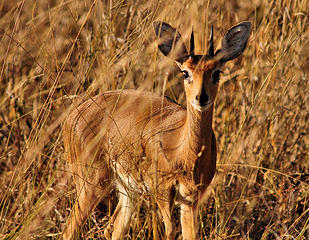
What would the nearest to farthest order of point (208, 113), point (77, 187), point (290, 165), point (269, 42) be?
point (208, 113) < point (77, 187) < point (290, 165) < point (269, 42)

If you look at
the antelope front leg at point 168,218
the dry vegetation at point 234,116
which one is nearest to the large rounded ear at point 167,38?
the dry vegetation at point 234,116

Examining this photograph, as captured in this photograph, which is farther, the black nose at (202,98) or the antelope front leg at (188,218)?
the antelope front leg at (188,218)

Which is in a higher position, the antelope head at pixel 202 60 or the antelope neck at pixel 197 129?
the antelope head at pixel 202 60

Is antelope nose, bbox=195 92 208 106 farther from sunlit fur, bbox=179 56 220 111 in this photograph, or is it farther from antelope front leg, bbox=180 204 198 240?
antelope front leg, bbox=180 204 198 240

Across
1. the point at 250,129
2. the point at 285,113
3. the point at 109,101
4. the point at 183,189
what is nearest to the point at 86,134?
the point at 109,101

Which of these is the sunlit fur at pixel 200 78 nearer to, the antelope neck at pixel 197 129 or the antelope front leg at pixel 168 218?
the antelope neck at pixel 197 129

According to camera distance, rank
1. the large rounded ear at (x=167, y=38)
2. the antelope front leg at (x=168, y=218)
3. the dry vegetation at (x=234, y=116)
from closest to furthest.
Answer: the large rounded ear at (x=167, y=38), the antelope front leg at (x=168, y=218), the dry vegetation at (x=234, y=116)

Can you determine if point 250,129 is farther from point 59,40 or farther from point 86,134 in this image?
point 59,40

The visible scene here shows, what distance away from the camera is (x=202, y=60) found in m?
3.31

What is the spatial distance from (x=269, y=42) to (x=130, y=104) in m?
1.84

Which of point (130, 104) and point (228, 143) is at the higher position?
point (130, 104)

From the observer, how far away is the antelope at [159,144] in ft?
11.0

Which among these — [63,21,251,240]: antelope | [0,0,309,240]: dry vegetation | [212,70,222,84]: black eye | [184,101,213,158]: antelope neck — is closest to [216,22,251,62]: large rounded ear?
[63,21,251,240]: antelope

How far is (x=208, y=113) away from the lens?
11.1 ft
